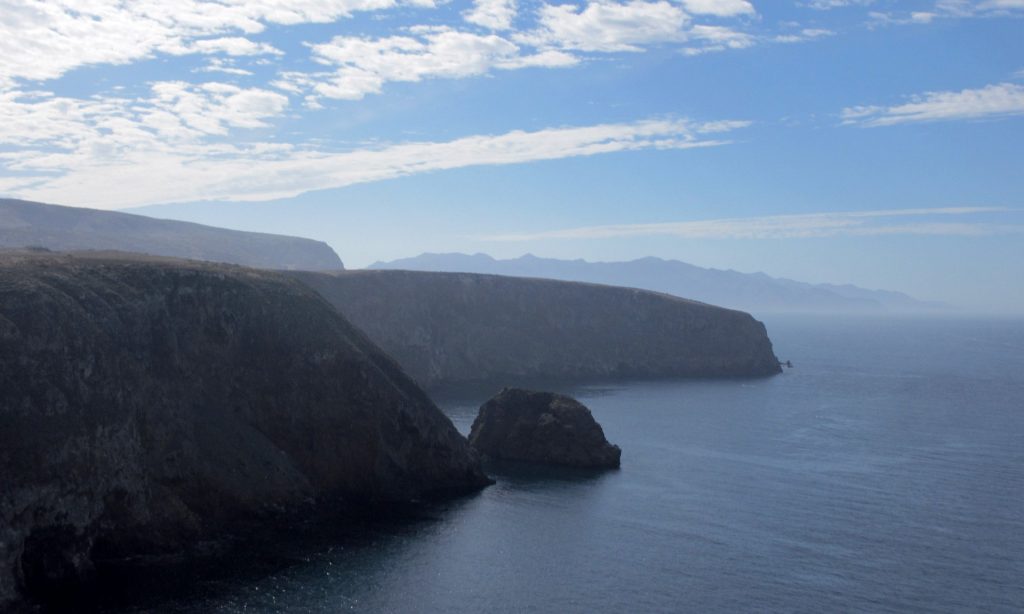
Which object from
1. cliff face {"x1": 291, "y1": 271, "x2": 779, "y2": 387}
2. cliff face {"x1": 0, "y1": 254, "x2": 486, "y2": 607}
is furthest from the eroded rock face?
cliff face {"x1": 291, "y1": 271, "x2": 779, "y2": 387}

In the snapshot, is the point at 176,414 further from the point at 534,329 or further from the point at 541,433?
the point at 534,329

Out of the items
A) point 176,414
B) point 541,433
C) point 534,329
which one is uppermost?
point 534,329

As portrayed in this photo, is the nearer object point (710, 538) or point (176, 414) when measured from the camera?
point (176, 414)

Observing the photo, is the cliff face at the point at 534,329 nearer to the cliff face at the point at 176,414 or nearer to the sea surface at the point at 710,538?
the sea surface at the point at 710,538

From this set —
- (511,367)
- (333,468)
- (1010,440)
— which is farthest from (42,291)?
(511,367)

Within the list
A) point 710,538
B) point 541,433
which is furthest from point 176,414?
point 710,538

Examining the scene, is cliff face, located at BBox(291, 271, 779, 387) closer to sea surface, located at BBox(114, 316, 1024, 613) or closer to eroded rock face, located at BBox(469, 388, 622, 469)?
sea surface, located at BBox(114, 316, 1024, 613)

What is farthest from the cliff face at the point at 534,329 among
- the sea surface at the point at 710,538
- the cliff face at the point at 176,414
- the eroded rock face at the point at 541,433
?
the cliff face at the point at 176,414
